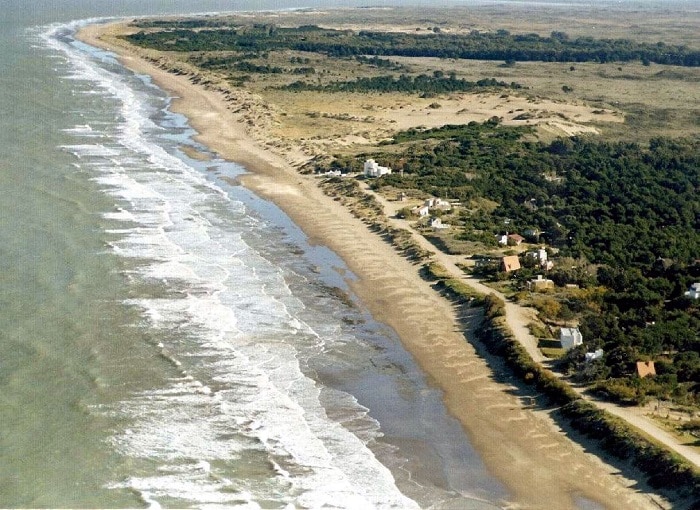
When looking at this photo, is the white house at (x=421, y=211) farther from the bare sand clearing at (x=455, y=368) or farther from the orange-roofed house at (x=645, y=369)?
the orange-roofed house at (x=645, y=369)

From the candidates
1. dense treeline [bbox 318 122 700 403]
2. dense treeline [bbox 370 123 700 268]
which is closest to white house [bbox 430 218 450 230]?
dense treeline [bbox 318 122 700 403]

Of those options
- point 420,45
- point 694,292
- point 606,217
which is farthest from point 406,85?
point 694,292

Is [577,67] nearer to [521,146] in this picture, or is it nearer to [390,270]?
[521,146]

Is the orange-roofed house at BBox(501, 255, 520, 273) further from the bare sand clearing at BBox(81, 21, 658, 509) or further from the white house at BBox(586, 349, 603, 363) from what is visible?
the white house at BBox(586, 349, 603, 363)

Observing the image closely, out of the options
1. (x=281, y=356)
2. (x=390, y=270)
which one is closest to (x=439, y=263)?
(x=390, y=270)

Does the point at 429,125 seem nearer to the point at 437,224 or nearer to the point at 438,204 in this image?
the point at 438,204

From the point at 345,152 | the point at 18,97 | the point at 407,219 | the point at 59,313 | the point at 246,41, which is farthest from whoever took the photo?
the point at 246,41
